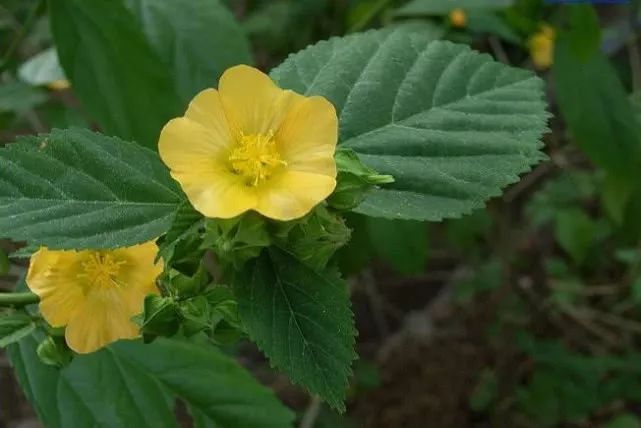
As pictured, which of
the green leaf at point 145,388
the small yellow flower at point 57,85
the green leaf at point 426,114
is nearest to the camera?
the green leaf at point 426,114

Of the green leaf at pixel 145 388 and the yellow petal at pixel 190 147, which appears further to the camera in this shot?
the green leaf at pixel 145 388

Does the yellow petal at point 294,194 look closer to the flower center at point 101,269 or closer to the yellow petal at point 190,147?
the yellow petal at point 190,147

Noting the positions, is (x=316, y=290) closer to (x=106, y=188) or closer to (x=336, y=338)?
(x=336, y=338)

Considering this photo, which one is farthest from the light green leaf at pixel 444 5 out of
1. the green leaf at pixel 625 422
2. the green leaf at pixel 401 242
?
the green leaf at pixel 625 422

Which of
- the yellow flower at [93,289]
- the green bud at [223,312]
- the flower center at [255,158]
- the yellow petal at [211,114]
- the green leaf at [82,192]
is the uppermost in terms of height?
the yellow petal at [211,114]

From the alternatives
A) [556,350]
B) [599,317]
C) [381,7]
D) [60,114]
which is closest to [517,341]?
[556,350]

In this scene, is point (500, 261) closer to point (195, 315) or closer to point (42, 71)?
point (42, 71)
